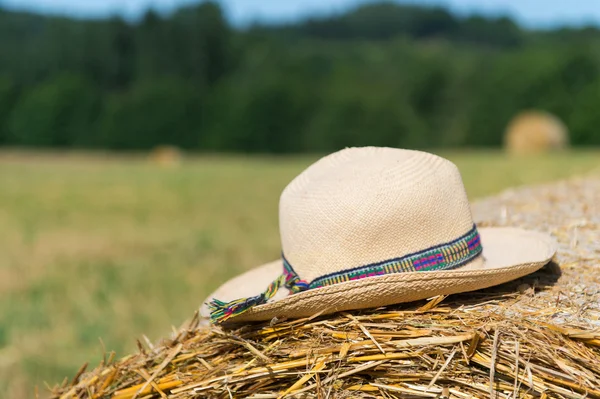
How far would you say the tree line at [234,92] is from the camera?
148 ft

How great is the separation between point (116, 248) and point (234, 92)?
140ft

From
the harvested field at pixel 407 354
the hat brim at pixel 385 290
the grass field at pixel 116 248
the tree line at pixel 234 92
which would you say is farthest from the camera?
the tree line at pixel 234 92

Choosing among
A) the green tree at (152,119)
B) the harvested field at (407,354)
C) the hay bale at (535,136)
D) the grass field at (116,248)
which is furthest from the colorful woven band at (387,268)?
the green tree at (152,119)

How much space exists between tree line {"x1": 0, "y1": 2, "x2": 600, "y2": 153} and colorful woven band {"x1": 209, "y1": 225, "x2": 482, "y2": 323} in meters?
39.3

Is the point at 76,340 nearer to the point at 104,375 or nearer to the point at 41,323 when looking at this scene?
the point at 41,323

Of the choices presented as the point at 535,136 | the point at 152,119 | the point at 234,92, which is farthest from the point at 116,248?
the point at 234,92

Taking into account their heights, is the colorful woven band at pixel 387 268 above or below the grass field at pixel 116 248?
above

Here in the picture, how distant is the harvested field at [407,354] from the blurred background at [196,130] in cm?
41

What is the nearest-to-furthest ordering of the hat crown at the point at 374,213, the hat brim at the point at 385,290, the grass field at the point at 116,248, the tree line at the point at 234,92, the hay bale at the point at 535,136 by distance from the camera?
the hat brim at the point at 385,290 → the hat crown at the point at 374,213 → the grass field at the point at 116,248 → the hay bale at the point at 535,136 → the tree line at the point at 234,92

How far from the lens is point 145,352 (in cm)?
297

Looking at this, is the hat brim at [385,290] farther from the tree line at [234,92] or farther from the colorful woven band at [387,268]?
the tree line at [234,92]

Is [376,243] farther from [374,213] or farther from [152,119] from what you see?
[152,119]

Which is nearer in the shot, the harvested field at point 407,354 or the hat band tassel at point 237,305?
the harvested field at point 407,354

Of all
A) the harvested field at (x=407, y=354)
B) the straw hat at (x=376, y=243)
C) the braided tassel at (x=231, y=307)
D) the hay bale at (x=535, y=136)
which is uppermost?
the straw hat at (x=376, y=243)
